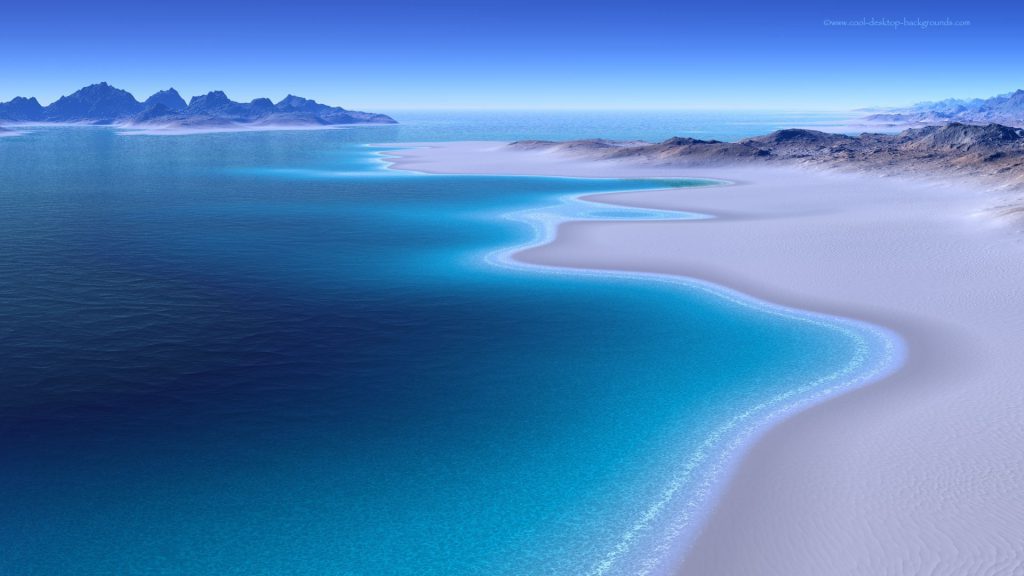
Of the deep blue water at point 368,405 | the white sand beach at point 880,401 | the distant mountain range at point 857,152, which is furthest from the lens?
the distant mountain range at point 857,152

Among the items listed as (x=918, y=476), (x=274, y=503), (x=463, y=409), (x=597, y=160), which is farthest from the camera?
(x=597, y=160)

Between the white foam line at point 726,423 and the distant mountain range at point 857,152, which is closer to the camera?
the white foam line at point 726,423

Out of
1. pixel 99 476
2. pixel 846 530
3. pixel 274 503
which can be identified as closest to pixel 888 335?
pixel 846 530

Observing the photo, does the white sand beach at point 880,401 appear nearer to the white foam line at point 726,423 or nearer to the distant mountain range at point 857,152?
the white foam line at point 726,423

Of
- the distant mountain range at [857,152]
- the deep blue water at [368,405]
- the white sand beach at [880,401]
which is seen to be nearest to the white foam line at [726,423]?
the deep blue water at [368,405]

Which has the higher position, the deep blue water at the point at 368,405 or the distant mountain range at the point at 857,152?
the distant mountain range at the point at 857,152

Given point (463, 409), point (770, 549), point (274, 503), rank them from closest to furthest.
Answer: point (770, 549) → point (274, 503) → point (463, 409)

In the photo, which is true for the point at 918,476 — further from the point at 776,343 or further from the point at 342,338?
the point at 342,338

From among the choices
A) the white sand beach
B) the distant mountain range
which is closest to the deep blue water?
the white sand beach
